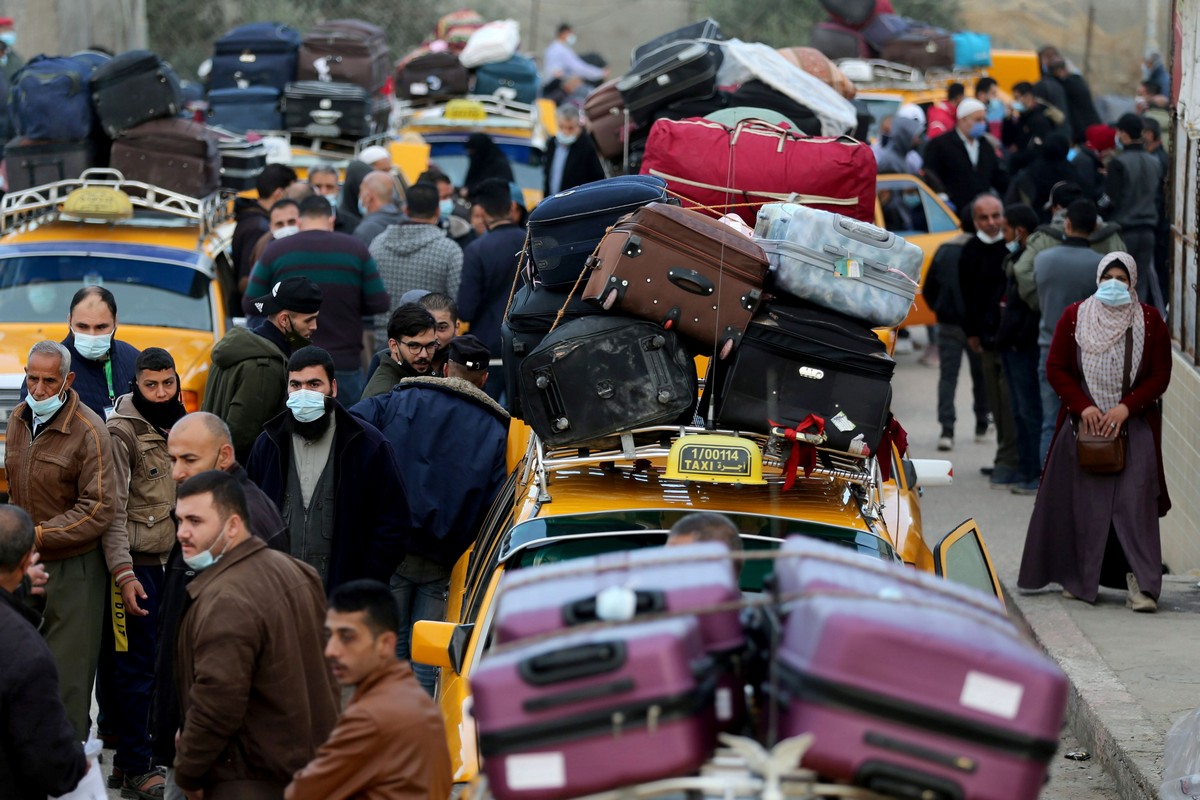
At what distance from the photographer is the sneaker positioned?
992 centimetres

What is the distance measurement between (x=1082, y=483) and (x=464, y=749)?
17.9ft

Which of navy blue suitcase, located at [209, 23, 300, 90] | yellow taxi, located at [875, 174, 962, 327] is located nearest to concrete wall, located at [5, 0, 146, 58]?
navy blue suitcase, located at [209, 23, 300, 90]

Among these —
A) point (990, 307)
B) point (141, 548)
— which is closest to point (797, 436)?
point (141, 548)

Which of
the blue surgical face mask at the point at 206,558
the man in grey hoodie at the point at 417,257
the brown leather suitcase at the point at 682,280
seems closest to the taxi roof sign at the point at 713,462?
the brown leather suitcase at the point at 682,280

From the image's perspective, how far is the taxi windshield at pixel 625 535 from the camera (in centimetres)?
616

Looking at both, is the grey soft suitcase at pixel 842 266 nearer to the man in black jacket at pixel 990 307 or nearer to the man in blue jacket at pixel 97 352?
the man in blue jacket at pixel 97 352

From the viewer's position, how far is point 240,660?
527 cm

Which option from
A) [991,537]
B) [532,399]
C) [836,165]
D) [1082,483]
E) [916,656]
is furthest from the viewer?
[991,537]

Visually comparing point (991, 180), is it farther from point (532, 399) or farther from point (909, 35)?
point (532, 399)

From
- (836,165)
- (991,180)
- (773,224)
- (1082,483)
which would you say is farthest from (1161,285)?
(773,224)

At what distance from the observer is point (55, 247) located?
12.4 meters

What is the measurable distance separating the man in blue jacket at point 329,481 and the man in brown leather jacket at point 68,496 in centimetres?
66

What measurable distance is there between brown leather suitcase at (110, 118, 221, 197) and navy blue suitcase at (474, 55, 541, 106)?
35.7ft

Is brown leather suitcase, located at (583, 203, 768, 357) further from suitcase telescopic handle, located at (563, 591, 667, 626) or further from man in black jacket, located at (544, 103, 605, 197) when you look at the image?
man in black jacket, located at (544, 103, 605, 197)
